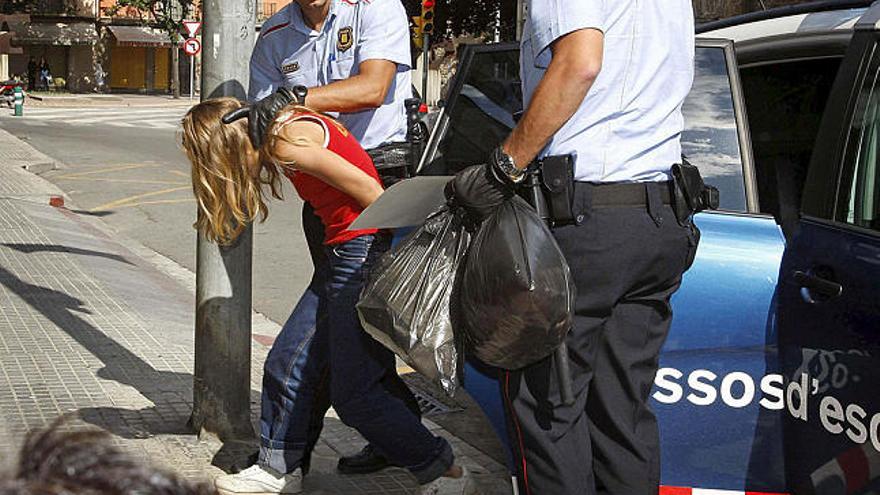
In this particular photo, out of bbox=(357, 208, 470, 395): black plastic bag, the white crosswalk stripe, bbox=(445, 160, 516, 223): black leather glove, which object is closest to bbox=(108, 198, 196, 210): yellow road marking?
bbox=(357, 208, 470, 395): black plastic bag

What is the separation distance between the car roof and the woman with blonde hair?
119cm

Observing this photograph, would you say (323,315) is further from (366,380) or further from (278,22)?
(278,22)

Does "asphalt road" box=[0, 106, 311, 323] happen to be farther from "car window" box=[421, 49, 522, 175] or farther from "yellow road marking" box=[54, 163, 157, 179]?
"car window" box=[421, 49, 522, 175]

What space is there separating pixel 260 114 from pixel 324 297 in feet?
2.21

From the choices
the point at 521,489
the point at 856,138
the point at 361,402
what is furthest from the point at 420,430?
the point at 856,138

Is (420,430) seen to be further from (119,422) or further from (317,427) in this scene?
(119,422)

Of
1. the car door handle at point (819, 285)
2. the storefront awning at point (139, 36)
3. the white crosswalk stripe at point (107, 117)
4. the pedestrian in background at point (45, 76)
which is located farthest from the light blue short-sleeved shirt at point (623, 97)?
the storefront awning at point (139, 36)

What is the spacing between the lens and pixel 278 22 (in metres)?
4.43

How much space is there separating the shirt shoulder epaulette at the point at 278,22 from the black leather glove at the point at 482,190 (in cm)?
155

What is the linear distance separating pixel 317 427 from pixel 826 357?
1781 millimetres

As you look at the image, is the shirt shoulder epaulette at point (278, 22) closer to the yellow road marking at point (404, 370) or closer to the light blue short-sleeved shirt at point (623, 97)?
the light blue short-sleeved shirt at point (623, 97)

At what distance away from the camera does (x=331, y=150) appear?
12.2 feet

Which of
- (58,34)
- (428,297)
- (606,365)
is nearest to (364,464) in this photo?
(428,297)

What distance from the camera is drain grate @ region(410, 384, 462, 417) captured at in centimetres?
535
